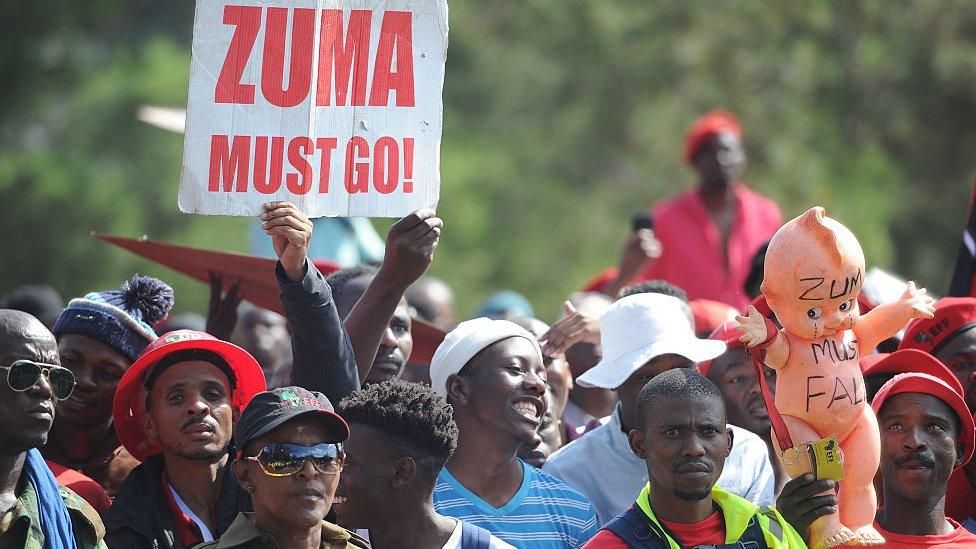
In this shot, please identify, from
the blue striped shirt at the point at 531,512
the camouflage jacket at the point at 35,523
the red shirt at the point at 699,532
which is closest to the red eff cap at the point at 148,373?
the camouflage jacket at the point at 35,523

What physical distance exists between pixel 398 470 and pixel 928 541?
1.85 metres

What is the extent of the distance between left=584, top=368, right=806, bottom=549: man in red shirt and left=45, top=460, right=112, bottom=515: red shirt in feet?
5.40

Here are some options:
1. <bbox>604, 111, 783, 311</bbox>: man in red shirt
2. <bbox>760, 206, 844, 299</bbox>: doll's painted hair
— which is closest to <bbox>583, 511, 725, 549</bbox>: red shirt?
<bbox>760, 206, 844, 299</bbox>: doll's painted hair

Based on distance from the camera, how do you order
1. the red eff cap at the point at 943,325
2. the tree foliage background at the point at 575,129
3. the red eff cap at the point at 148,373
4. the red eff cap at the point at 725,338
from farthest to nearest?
the tree foliage background at the point at 575,129 < the red eff cap at the point at 725,338 < the red eff cap at the point at 943,325 < the red eff cap at the point at 148,373

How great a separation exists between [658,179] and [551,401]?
33.8 feet

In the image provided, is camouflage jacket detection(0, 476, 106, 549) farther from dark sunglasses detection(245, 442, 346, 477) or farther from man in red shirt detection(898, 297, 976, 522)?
man in red shirt detection(898, 297, 976, 522)

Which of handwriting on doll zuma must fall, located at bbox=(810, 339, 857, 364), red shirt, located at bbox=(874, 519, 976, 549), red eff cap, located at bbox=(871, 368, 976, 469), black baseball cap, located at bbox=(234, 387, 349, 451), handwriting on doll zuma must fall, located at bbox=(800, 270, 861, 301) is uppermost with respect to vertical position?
handwriting on doll zuma must fall, located at bbox=(800, 270, 861, 301)

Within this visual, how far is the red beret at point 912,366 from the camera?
19.4 feet

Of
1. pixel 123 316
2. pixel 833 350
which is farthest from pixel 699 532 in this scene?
pixel 123 316

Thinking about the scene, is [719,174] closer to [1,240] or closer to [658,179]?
[658,179]

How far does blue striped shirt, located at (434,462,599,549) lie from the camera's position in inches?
222

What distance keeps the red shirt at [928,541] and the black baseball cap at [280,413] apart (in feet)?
6.45

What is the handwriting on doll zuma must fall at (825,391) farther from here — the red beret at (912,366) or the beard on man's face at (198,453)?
the beard on man's face at (198,453)

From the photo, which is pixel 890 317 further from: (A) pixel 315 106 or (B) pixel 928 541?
(A) pixel 315 106
